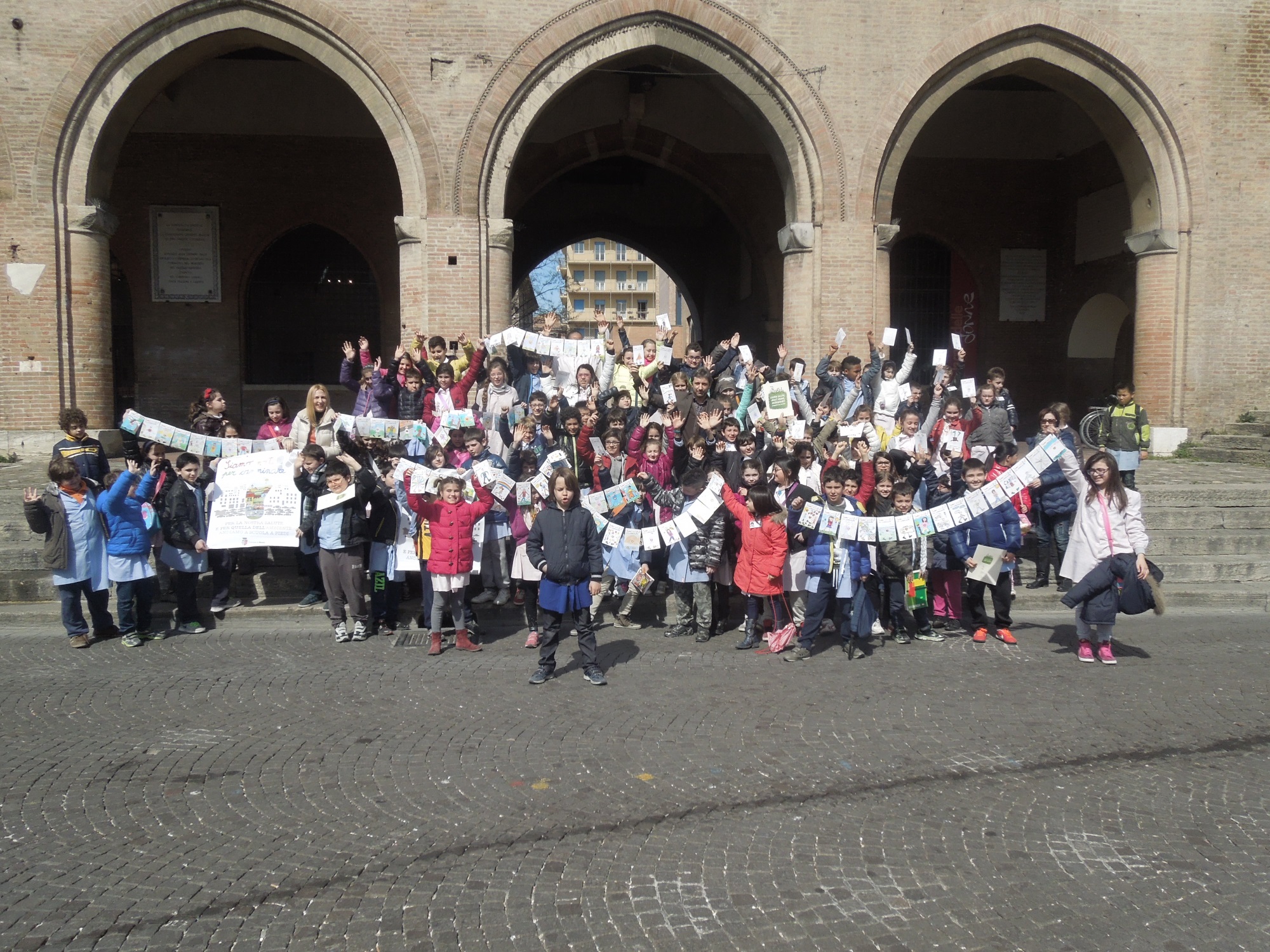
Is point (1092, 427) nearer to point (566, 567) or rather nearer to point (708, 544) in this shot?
point (708, 544)

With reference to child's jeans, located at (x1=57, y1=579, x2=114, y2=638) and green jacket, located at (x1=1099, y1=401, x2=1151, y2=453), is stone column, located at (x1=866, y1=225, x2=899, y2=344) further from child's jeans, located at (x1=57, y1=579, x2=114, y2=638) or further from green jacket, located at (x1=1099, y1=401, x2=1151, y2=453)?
child's jeans, located at (x1=57, y1=579, x2=114, y2=638)

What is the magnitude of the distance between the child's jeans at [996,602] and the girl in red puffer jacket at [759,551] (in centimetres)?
164

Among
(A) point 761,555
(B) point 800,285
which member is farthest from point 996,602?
(B) point 800,285

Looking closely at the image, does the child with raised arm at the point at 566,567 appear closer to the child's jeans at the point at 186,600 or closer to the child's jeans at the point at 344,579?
the child's jeans at the point at 344,579

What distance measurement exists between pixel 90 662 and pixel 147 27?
10.1 m

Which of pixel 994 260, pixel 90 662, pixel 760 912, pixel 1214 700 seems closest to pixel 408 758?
pixel 760 912

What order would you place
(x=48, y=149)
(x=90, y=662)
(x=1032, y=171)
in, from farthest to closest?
(x=1032, y=171)
(x=48, y=149)
(x=90, y=662)

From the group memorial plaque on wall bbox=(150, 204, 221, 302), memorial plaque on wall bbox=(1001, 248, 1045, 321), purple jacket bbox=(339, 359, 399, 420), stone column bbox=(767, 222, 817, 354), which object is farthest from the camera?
memorial plaque on wall bbox=(1001, 248, 1045, 321)

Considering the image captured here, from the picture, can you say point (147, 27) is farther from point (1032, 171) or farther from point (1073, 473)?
point (1032, 171)

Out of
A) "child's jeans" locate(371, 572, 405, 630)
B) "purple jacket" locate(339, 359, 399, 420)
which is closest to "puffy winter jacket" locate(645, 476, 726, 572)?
"child's jeans" locate(371, 572, 405, 630)

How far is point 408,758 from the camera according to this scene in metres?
6.04

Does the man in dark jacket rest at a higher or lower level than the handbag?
higher

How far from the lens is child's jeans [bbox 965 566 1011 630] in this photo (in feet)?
29.0

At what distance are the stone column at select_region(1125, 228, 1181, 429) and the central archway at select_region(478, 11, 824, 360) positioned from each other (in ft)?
17.5
